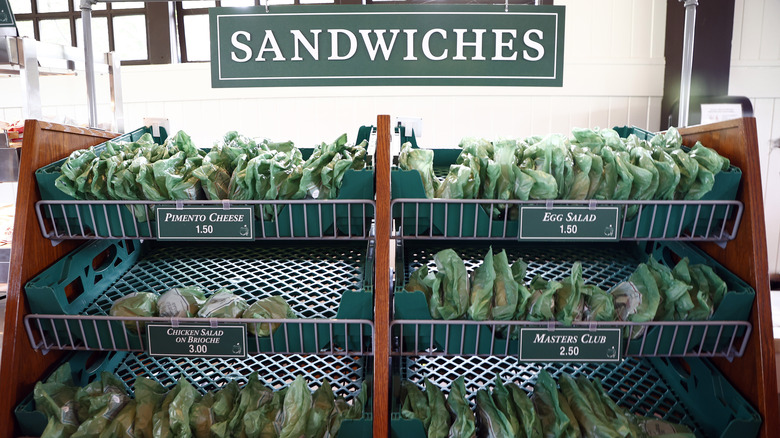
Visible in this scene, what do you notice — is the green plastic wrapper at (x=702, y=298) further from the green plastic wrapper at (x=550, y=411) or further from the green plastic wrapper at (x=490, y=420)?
the green plastic wrapper at (x=490, y=420)

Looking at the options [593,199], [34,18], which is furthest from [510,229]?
[34,18]

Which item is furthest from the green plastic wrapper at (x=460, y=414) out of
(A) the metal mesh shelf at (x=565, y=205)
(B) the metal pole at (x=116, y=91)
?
(B) the metal pole at (x=116, y=91)

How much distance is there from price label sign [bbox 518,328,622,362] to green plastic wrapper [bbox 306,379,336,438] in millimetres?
442

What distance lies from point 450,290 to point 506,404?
308 mm

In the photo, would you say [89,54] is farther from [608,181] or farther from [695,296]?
[695,296]

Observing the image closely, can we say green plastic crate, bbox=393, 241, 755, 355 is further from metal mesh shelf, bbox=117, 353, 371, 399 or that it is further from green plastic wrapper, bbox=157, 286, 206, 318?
green plastic wrapper, bbox=157, 286, 206, 318

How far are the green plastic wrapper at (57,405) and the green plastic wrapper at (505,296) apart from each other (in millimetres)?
943

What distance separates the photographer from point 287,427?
1053 mm

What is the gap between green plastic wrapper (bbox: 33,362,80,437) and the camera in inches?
41.2

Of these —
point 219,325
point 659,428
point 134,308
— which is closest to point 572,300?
point 659,428

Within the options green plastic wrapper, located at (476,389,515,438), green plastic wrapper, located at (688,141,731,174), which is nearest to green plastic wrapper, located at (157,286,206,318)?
green plastic wrapper, located at (476,389,515,438)

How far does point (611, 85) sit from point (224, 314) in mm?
2980

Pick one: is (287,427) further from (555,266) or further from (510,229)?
(555,266)

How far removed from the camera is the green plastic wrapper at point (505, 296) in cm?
102
